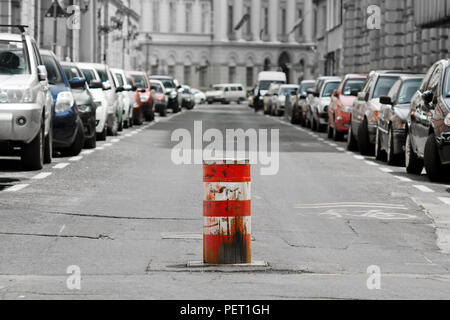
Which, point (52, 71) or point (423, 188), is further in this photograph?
point (52, 71)

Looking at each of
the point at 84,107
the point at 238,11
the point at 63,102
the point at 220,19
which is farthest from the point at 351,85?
the point at 238,11

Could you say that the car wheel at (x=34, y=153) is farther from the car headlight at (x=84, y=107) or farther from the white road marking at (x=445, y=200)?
the white road marking at (x=445, y=200)

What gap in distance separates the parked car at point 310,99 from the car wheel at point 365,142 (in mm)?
11778

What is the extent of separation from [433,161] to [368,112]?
6.75 metres

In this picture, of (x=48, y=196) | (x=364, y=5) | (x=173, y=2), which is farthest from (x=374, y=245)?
(x=173, y=2)

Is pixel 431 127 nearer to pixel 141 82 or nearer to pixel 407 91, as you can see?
pixel 407 91

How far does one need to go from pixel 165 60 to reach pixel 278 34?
53.6 ft

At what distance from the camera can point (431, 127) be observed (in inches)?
675

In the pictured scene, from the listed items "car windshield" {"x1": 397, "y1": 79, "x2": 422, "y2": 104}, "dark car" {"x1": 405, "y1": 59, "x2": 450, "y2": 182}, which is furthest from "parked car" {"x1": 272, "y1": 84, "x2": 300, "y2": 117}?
"dark car" {"x1": 405, "y1": 59, "x2": 450, "y2": 182}

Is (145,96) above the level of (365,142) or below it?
above

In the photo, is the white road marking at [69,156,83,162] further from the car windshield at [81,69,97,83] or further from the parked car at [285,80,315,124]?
the parked car at [285,80,315,124]

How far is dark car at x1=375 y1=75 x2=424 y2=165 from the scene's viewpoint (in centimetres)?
2002

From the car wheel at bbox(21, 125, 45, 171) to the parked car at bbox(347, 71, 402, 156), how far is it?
7358mm
